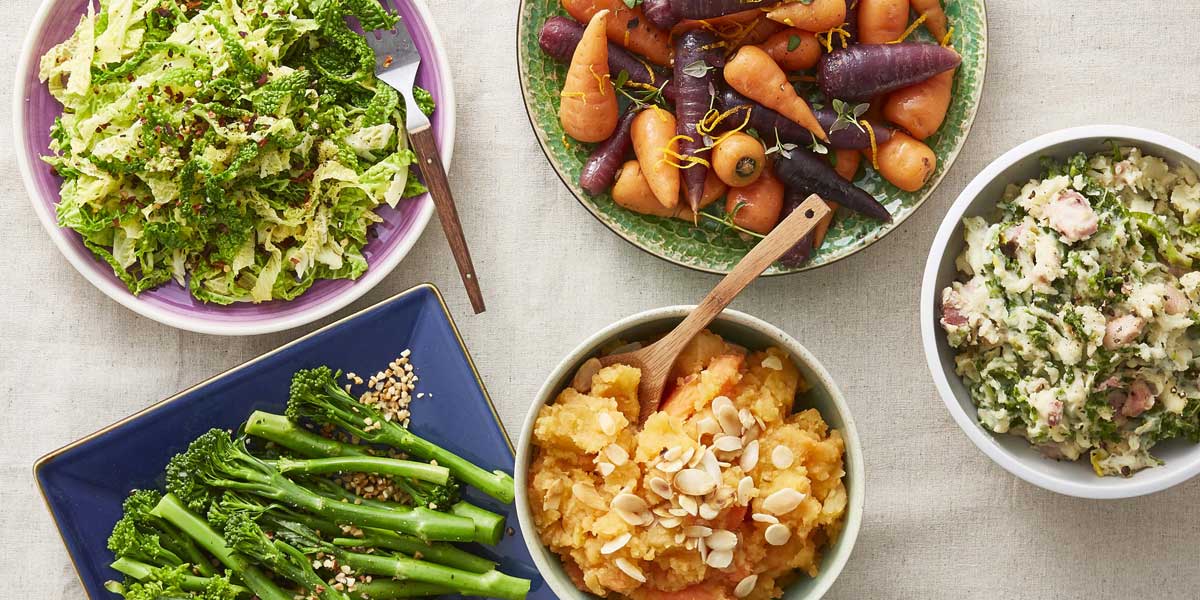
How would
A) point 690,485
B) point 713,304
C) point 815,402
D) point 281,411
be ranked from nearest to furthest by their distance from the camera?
1. point 690,485
2. point 713,304
3. point 815,402
4. point 281,411

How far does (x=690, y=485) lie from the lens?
1844 millimetres

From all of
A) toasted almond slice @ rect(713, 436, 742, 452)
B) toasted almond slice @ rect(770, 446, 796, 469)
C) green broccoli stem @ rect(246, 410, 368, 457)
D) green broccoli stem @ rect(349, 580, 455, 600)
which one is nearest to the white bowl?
toasted almond slice @ rect(770, 446, 796, 469)

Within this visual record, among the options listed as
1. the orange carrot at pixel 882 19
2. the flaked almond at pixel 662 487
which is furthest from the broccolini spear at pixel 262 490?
the orange carrot at pixel 882 19

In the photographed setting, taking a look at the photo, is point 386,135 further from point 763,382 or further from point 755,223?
point 763,382

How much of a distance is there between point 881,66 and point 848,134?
0.55 feet

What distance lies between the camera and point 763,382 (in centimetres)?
205

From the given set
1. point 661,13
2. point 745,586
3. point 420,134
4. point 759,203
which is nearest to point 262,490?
point 420,134

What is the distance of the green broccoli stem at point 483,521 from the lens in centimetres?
220

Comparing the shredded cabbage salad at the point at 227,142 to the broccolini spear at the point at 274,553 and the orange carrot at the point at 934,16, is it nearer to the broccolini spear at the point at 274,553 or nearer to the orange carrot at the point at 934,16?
the broccolini spear at the point at 274,553

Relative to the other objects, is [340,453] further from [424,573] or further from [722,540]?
[722,540]

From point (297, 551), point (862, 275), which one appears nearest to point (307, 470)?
point (297, 551)

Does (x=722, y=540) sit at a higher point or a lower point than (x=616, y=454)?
lower

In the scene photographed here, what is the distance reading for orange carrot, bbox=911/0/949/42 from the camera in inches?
88.3

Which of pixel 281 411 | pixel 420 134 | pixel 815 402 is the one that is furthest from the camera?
pixel 281 411
